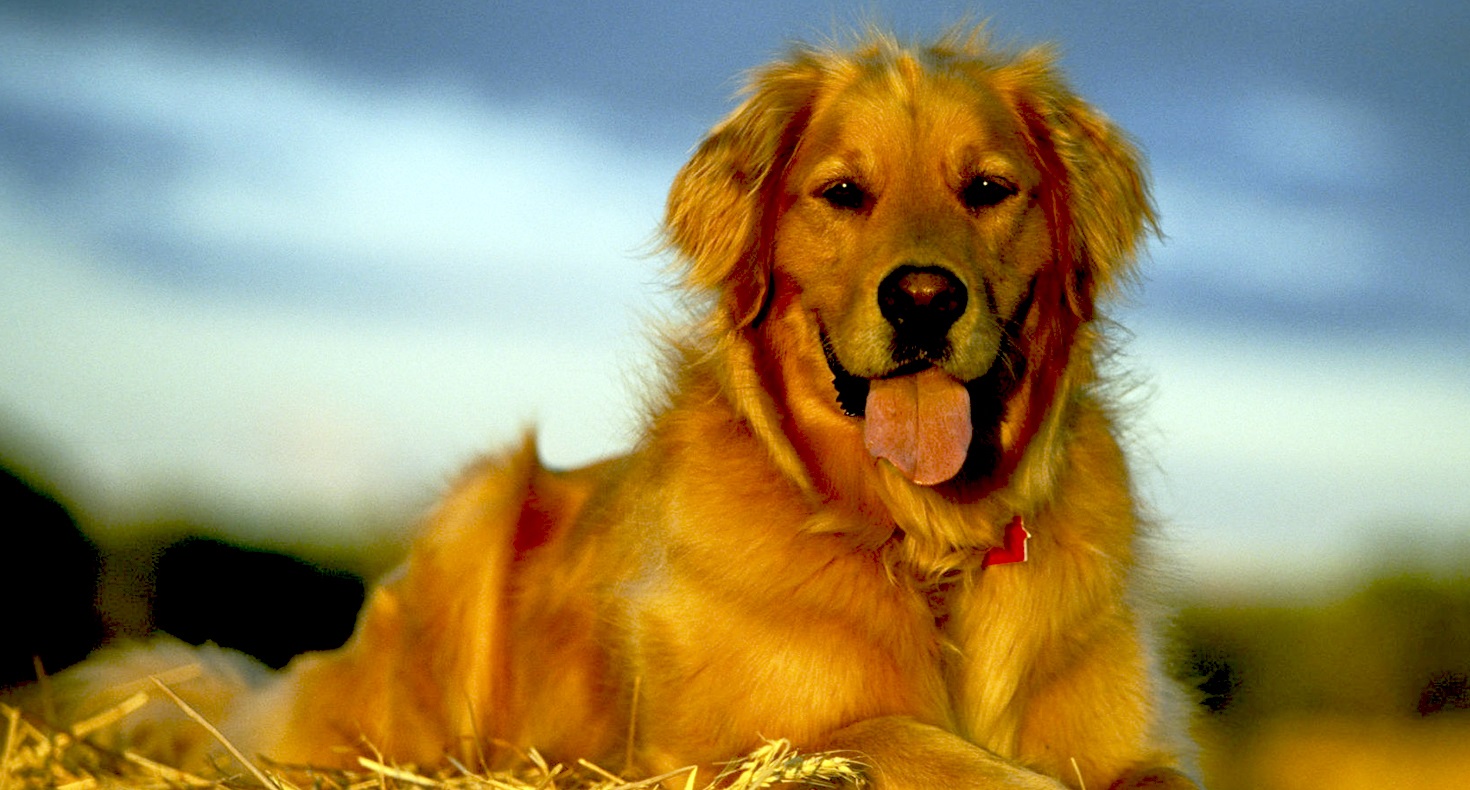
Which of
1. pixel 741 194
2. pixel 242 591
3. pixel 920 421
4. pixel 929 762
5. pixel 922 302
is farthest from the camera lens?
pixel 242 591

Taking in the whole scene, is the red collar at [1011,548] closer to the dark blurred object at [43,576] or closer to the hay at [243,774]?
the hay at [243,774]

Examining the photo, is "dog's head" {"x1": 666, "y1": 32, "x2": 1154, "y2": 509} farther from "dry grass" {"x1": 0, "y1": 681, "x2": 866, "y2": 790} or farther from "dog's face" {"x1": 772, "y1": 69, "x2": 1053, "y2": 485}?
"dry grass" {"x1": 0, "y1": 681, "x2": 866, "y2": 790}

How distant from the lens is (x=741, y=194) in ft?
11.6

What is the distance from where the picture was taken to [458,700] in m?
4.09

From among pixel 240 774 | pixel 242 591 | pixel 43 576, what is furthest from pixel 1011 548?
pixel 43 576

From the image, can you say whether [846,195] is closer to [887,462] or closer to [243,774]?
[887,462]

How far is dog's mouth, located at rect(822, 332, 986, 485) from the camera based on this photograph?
316cm

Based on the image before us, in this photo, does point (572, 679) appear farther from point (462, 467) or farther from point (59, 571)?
point (59, 571)

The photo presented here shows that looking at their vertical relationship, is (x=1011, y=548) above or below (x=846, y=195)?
below

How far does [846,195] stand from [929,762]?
1.46 m

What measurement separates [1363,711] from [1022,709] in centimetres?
513

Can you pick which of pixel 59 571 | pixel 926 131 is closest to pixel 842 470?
pixel 926 131

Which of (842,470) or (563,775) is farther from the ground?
(842,470)

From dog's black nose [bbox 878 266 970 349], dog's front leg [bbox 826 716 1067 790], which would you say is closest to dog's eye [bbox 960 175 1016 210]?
dog's black nose [bbox 878 266 970 349]
